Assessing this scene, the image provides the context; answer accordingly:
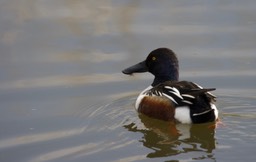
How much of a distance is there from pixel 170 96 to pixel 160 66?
3.12 ft

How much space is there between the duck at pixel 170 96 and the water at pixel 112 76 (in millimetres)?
127

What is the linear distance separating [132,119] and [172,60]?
3.67ft

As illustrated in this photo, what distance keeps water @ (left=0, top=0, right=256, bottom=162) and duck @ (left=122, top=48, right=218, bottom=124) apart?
127 mm

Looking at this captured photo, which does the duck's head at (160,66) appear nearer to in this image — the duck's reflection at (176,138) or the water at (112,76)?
the water at (112,76)

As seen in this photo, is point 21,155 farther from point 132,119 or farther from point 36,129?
point 132,119

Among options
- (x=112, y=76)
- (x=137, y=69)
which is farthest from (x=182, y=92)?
(x=112, y=76)

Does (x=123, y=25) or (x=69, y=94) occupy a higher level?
(x=123, y=25)

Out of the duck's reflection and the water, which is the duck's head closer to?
the water

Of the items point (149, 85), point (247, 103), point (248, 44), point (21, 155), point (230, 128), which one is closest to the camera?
point (21, 155)

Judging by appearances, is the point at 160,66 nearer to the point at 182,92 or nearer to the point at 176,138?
the point at 182,92

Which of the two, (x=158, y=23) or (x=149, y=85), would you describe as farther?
(x=158, y=23)

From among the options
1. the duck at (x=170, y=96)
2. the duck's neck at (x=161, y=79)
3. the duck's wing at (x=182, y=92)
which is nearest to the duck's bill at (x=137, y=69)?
the duck at (x=170, y=96)

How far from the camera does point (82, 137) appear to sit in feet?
31.0

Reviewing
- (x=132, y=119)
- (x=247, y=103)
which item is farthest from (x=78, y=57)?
(x=247, y=103)
